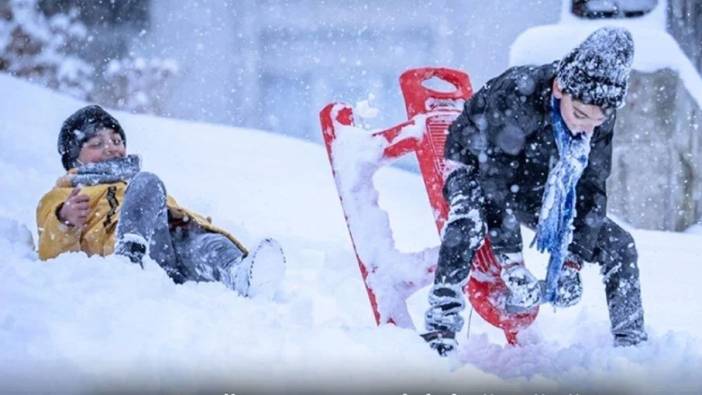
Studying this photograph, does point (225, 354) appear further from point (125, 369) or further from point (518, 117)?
point (518, 117)

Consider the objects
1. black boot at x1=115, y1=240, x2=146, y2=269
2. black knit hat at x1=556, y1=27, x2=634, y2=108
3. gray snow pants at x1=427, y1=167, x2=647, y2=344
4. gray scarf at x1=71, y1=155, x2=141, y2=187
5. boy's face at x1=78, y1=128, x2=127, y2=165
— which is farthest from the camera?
boy's face at x1=78, y1=128, x2=127, y2=165

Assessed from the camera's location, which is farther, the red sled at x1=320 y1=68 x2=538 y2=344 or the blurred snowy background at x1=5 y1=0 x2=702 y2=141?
the blurred snowy background at x1=5 y1=0 x2=702 y2=141

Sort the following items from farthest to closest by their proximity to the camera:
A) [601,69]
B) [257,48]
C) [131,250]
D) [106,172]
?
[257,48]
[106,172]
[131,250]
[601,69]

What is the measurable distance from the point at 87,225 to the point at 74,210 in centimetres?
9

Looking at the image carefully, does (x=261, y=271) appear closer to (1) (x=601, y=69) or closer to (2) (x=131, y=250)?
(2) (x=131, y=250)

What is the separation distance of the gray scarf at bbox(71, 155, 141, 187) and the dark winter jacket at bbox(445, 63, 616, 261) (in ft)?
3.39

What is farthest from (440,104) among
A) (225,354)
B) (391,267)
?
(225,354)

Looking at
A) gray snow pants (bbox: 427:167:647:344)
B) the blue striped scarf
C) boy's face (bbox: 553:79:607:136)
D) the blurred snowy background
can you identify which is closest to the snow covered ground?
gray snow pants (bbox: 427:167:647:344)

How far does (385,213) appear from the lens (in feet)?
7.80

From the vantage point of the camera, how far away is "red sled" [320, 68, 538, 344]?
7.14 ft

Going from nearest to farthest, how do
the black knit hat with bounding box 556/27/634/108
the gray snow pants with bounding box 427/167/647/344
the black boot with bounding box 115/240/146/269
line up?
1. the black knit hat with bounding box 556/27/634/108
2. the gray snow pants with bounding box 427/167/647/344
3. the black boot with bounding box 115/240/146/269

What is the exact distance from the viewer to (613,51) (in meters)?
1.77

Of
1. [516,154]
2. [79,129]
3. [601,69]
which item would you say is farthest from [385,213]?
[79,129]

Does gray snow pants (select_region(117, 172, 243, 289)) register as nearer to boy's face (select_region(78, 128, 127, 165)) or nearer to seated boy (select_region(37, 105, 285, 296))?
seated boy (select_region(37, 105, 285, 296))
